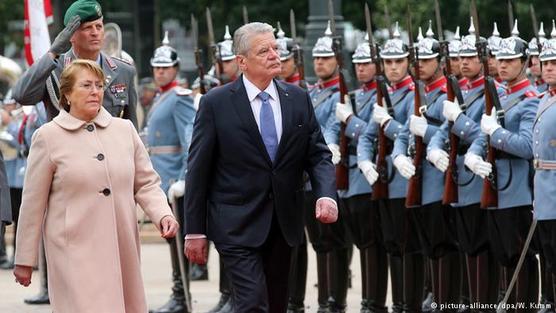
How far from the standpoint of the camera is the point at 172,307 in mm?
13500

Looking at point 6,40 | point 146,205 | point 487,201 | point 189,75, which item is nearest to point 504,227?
point 487,201

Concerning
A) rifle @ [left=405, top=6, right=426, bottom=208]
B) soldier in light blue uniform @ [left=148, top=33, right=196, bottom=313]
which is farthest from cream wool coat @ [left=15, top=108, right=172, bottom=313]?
soldier in light blue uniform @ [left=148, top=33, right=196, bottom=313]

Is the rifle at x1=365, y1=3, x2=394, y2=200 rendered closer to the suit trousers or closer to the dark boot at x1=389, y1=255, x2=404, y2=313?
the dark boot at x1=389, y1=255, x2=404, y2=313

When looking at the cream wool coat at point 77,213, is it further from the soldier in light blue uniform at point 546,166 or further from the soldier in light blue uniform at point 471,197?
the soldier in light blue uniform at point 471,197

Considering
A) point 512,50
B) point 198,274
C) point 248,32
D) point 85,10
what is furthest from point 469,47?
point 198,274

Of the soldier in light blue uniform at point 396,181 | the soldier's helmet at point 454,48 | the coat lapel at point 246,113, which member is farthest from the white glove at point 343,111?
the coat lapel at point 246,113

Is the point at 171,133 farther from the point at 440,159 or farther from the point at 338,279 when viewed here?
the point at 440,159

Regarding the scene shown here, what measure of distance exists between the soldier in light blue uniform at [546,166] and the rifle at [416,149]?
1215 millimetres

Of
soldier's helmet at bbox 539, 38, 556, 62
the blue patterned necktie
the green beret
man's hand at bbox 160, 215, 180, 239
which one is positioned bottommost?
man's hand at bbox 160, 215, 180, 239

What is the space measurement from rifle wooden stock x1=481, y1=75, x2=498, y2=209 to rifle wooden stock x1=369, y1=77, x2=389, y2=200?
0.99m

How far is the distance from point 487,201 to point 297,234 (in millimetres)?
2396

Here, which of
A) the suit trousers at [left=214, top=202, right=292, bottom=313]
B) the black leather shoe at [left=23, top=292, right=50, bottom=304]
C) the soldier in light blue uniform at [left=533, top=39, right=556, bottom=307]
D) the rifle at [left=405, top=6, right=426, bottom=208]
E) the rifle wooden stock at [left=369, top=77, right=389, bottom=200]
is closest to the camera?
the suit trousers at [left=214, top=202, right=292, bottom=313]

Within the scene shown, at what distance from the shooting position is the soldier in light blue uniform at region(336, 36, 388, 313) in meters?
12.4

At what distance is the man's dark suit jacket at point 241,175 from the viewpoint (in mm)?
9156
